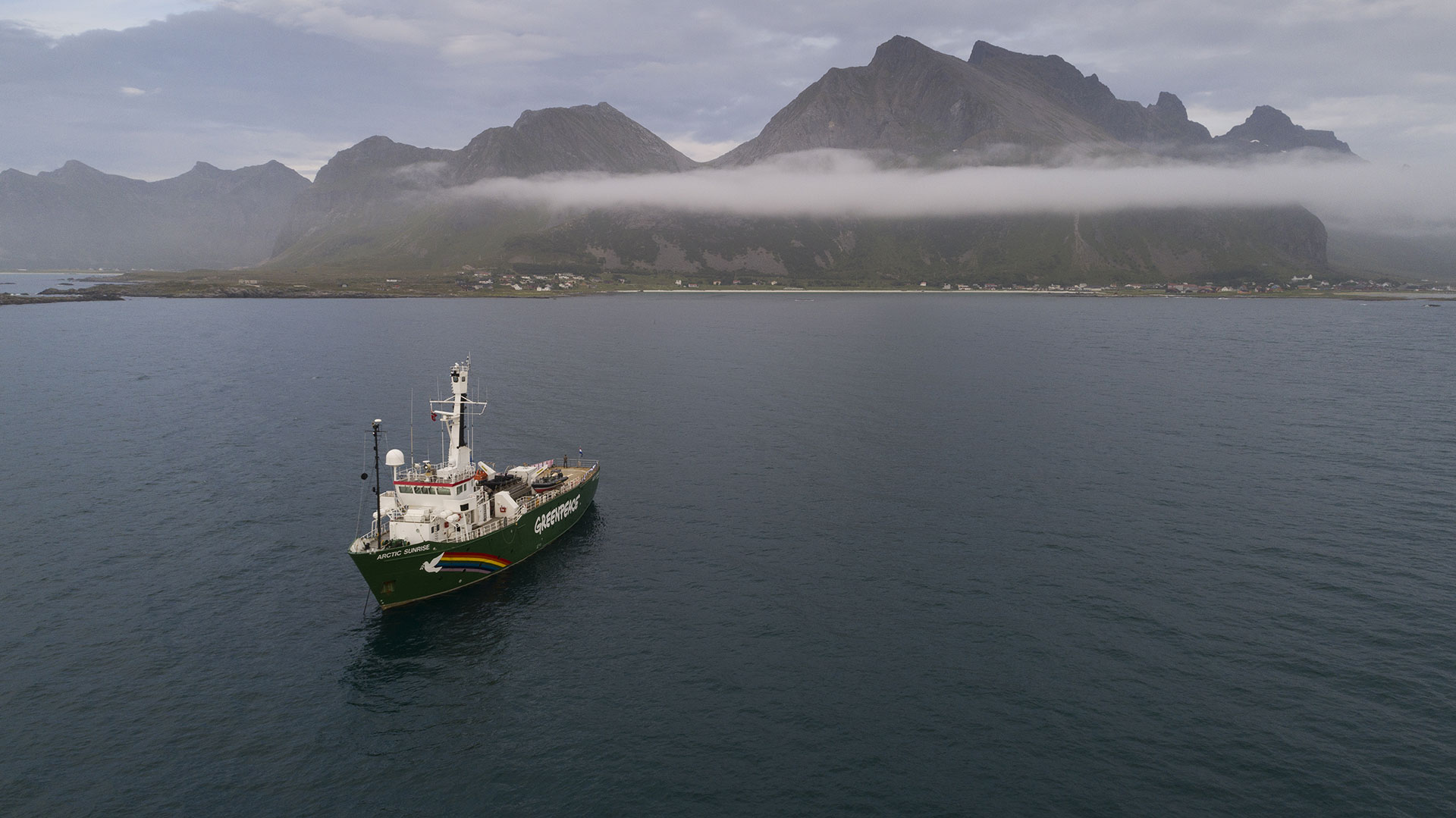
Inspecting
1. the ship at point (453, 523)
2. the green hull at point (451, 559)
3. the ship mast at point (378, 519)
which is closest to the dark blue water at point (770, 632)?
the green hull at point (451, 559)

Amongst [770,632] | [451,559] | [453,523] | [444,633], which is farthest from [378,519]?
[770,632]

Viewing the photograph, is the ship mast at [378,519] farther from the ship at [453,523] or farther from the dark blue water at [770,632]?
the dark blue water at [770,632]

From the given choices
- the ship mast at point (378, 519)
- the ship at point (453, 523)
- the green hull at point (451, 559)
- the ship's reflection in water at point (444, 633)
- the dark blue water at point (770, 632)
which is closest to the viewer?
the dark blue water at point (770, 632)

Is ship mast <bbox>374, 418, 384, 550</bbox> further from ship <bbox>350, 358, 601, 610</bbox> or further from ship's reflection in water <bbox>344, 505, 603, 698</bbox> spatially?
ship's reflection in water <bbox>344, 505, 603, 698</bbox>

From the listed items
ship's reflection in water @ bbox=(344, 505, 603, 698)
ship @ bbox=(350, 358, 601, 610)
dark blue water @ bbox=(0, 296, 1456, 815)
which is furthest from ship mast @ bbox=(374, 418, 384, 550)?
dark blue water @ bbox=(0, 296, 1456, 815)

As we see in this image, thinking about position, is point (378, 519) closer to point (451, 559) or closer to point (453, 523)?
point (453, 523)
